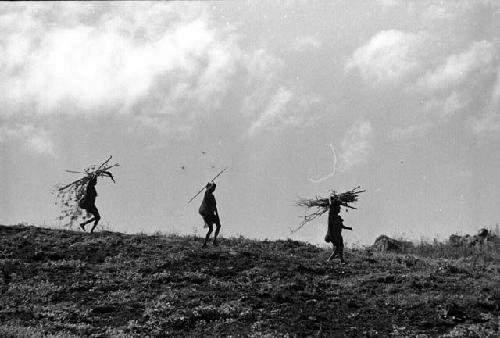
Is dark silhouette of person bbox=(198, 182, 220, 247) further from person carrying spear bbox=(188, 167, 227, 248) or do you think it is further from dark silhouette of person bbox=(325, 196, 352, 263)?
dark silhouette of person bbox=(325, 196, 352, 263)

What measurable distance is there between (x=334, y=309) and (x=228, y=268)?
5329 millimetres

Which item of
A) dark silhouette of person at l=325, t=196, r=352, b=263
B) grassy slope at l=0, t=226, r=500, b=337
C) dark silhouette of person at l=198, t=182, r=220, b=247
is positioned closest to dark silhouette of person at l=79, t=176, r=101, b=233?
grassy slope at l=0, t=226, r=500, b=337

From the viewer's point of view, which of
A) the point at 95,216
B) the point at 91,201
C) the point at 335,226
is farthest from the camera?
the point at 95,216

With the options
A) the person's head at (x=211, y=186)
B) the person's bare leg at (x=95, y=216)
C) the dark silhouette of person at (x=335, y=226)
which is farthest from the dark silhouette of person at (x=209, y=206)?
the person's bare leg at (x=95, y=216)

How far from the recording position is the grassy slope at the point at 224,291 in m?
16.7

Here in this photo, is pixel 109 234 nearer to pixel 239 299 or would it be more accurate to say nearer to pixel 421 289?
pixel 239 299

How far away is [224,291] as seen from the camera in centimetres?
1986

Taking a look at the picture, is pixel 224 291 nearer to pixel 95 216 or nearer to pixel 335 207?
pixel 335 207

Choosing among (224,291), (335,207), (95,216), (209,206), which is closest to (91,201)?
(95,216)

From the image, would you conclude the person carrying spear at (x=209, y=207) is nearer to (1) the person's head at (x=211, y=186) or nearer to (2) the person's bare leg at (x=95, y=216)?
(1) the person's head at (x=211, y=186)

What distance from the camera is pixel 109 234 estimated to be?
27969mm

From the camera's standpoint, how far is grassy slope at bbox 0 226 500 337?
16.7 meters

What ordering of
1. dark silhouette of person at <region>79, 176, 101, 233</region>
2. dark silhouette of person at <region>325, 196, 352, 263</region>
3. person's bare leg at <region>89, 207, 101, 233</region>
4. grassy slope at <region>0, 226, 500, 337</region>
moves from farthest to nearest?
person's bare leg at <region>89, 207, 101, 233</region>
dark silhouette of person at <region>79, 176, 101, 233</region>
dark silhouette of person at <region>325, 196, 352, 263</region>
grassy slope at <region>0, 226, 500, 337</region>

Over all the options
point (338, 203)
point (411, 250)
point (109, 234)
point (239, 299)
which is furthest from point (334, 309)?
point (411, 250)
